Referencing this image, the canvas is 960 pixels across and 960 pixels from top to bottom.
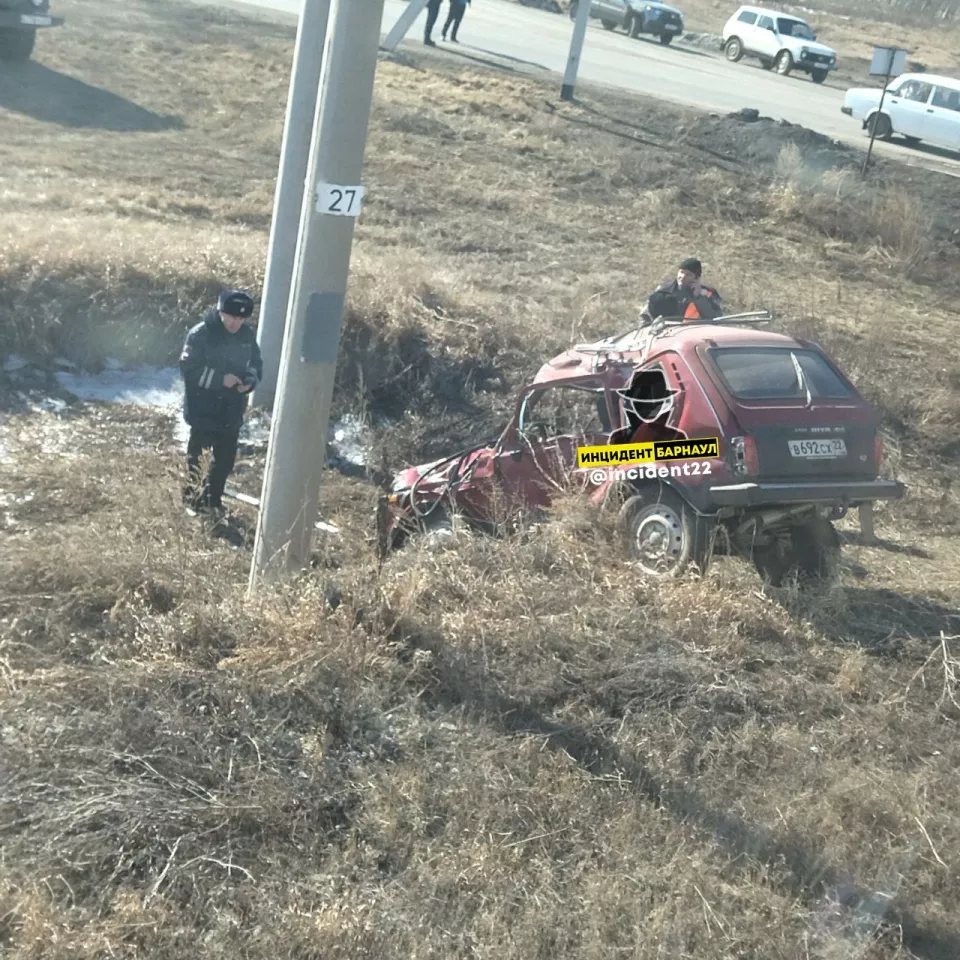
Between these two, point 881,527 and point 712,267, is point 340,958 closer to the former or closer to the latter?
point 881,527

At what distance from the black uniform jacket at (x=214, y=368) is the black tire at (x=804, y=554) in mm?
3749

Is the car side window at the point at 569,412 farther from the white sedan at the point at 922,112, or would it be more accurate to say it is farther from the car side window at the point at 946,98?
the car side window at the point at 946,98

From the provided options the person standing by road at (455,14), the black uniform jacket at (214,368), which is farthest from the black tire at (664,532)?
the person standing by road at (455,14)

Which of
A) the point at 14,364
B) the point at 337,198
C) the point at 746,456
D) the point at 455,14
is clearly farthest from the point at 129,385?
the point at 455,14

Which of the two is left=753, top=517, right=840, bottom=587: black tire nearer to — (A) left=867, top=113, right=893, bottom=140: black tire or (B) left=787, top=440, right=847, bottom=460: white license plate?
(B) left=787, top=440, right=847, bottom=460: white license plate

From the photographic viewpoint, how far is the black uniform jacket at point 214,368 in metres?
8.45

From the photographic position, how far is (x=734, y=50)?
37.0 metres

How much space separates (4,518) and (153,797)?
4.25 meters

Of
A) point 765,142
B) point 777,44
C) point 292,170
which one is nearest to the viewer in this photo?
point 292,170

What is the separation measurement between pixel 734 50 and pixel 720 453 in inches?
1319

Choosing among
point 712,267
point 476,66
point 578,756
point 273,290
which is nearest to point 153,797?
point 578,756

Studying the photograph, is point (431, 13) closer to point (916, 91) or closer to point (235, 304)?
point (916, 91)

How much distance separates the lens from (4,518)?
315 inches

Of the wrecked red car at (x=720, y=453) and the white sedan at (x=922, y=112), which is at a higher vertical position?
the white sedan at (x=922, y=112)
